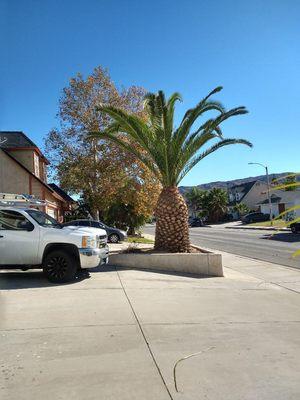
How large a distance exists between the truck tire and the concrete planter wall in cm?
325

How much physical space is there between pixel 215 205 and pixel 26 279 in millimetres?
79834

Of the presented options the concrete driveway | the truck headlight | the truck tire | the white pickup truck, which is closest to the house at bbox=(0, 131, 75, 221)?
the white pickup truck

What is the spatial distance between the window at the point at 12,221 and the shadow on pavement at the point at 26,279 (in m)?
1.22

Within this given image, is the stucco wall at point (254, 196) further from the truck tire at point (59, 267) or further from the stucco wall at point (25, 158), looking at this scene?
the truck tire at point (59, 267)

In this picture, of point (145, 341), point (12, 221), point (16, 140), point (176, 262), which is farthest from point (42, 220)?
point (16, 140)

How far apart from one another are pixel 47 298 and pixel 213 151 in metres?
8.46

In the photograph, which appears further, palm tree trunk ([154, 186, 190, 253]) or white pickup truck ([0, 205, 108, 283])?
palm tree trunk ([154, 186, 190, 253])

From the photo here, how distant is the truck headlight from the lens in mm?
10953

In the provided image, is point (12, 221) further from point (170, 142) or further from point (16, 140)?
point (16, 140)

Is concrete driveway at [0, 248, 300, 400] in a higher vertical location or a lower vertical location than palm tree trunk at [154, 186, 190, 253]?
lower

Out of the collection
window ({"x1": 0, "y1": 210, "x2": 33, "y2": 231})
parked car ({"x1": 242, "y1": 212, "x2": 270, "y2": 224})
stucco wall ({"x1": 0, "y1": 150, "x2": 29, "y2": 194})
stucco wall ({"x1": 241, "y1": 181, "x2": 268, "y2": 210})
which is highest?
stucco wall ({"x1": 241, "y1": 181, "x2": 268, "y2": 210})

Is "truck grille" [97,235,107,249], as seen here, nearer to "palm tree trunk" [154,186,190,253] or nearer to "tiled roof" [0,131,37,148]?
"palm tree trunk" [154,186,190,253]

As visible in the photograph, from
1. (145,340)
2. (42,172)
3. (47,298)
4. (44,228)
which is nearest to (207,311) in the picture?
(145,340)

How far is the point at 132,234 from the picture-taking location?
132 ft
